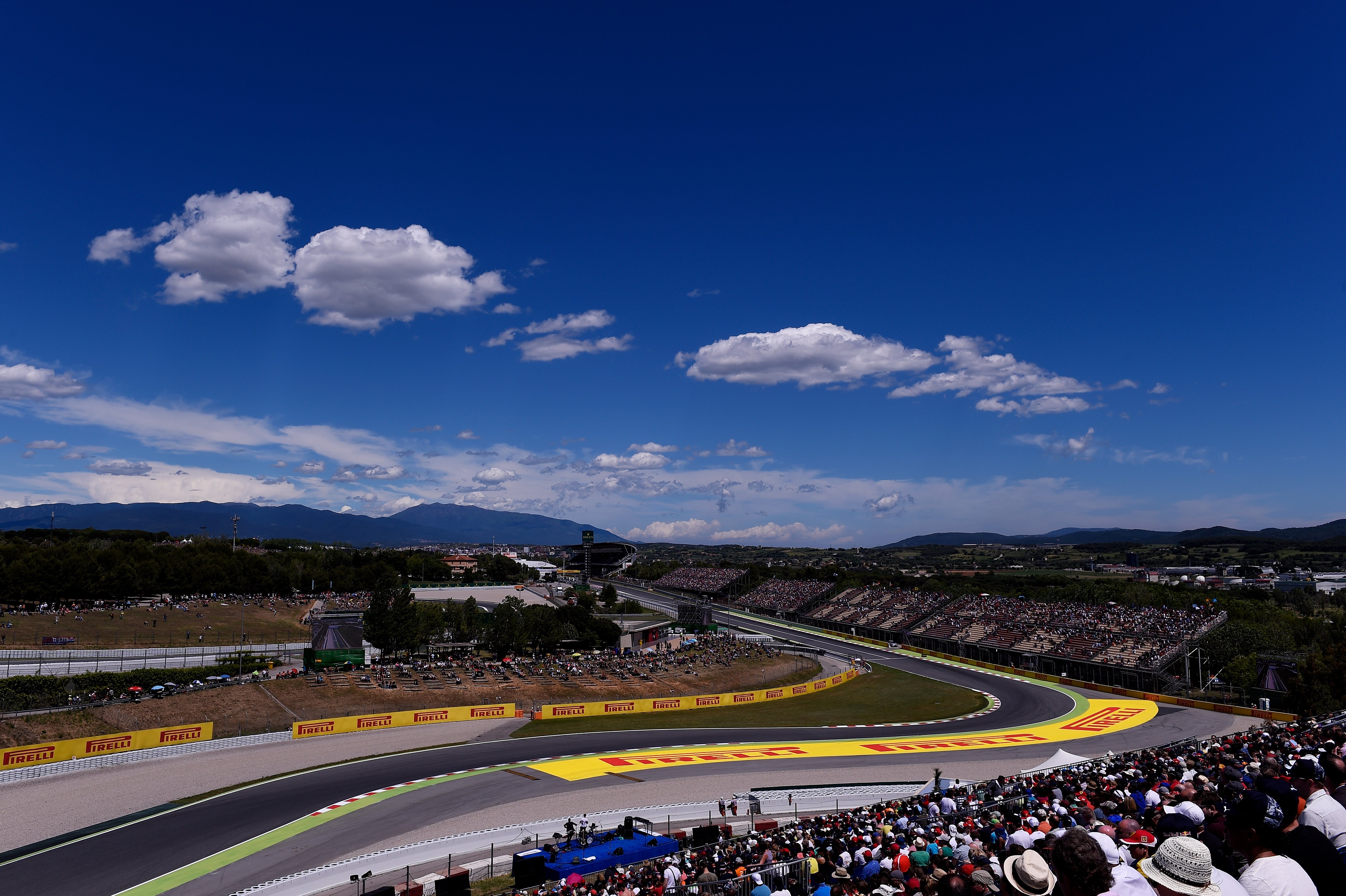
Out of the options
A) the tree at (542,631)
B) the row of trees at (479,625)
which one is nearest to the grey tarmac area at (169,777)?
the row of trees at (479,625)

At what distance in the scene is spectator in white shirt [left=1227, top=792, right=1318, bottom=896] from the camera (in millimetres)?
4383

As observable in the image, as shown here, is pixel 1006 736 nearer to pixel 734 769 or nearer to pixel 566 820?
pixel 734 769

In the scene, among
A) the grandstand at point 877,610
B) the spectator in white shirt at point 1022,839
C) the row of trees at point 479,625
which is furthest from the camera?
the grandstand at point 877,610

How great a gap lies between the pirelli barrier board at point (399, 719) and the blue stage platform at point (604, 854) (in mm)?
23941

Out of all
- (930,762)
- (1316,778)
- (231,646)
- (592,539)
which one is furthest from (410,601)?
(592,539)

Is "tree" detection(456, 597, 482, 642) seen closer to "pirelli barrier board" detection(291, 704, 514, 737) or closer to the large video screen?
the large video screen

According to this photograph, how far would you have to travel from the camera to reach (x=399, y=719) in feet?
145

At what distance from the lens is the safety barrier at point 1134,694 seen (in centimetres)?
4722

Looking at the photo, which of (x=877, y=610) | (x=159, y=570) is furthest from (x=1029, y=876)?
(x=159, y=570)

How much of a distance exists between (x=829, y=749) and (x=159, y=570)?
103 m

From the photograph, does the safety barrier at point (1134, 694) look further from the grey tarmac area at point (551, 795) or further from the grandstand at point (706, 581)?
the grandstand at point (706, 581)

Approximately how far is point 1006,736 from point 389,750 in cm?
3393

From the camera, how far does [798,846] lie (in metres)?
15.8

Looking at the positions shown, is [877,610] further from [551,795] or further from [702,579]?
[551,795]
